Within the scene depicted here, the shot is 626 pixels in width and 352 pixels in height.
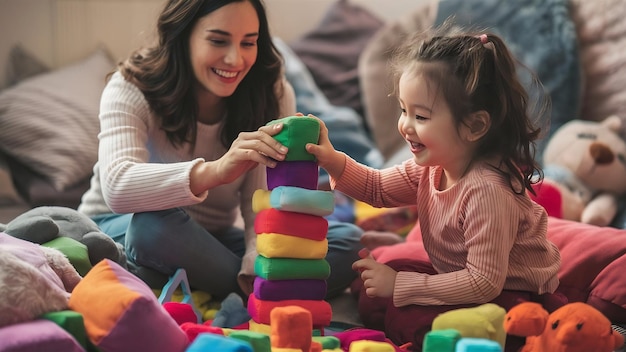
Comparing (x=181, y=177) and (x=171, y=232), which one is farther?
(x=171, y=232)

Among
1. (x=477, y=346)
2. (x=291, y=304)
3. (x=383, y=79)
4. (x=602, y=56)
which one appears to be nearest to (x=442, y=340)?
(x=477, y=346)

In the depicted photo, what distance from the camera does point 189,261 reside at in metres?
1.55

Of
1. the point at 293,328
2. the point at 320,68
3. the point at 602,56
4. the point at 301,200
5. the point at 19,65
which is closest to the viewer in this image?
the point at 293,328

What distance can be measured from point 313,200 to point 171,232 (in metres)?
0.37

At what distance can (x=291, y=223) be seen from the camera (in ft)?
4.17

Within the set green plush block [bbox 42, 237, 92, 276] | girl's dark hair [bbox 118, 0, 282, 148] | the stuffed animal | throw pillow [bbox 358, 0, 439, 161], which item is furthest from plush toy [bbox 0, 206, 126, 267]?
throw pillow [bbox 358, 0, 439, 161]

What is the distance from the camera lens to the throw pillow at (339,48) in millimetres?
2660

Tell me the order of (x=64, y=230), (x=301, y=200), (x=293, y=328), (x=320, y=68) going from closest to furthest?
(x=293, y=328) < (x=301, y=200) < (x=64, y=230) < (x=320, y=68)

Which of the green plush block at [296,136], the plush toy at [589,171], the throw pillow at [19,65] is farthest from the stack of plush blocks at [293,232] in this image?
the throw pillow at [19,65]

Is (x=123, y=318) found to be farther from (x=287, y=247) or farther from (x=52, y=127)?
(x=52, y=127)

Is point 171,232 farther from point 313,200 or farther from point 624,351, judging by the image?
point 624,351

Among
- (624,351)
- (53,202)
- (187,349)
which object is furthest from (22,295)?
→ (53,202)

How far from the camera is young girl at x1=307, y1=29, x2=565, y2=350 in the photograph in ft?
4.24

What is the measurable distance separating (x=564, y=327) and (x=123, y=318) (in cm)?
59
